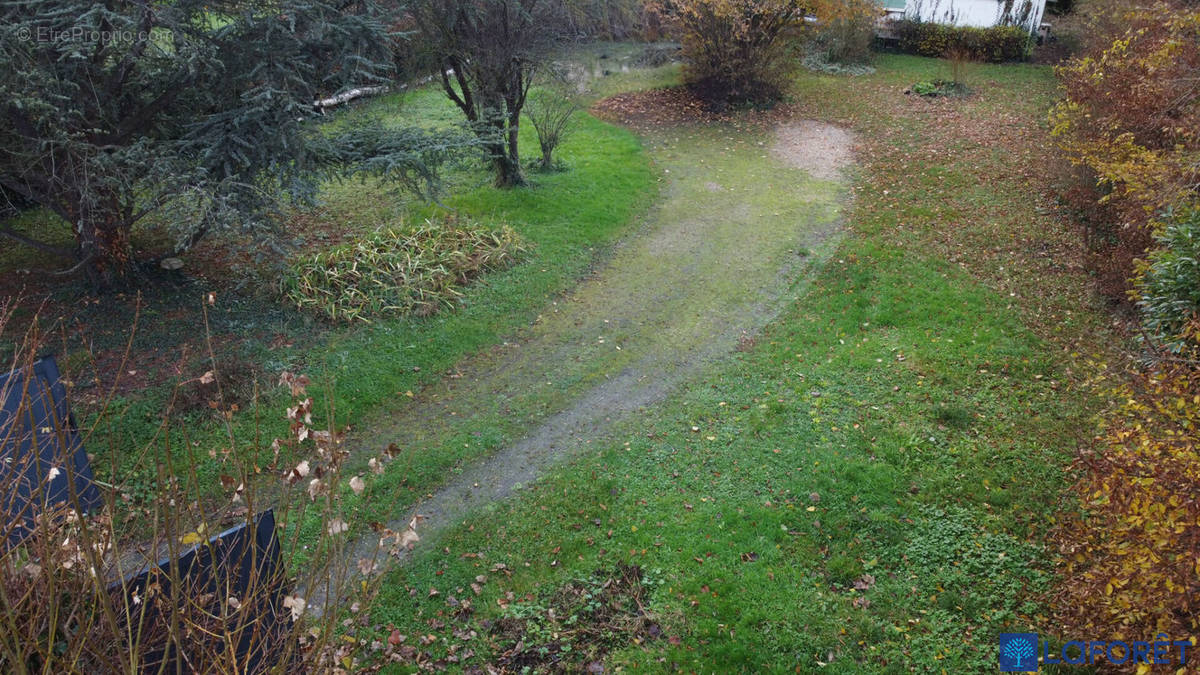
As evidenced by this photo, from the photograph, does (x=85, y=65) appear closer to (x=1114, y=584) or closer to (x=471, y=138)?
(x=471, y=138)

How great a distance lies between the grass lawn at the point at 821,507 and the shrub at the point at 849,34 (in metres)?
13.0

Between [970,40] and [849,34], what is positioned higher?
[849,34]

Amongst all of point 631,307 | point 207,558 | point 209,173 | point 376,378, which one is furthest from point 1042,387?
point 209,173

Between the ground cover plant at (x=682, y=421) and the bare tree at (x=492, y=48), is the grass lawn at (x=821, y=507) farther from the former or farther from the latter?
the bare tree at (x=492, y=48)

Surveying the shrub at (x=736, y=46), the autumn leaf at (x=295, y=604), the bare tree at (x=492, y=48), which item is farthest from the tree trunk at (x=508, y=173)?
the autumn leaf at (x=295, y=604)

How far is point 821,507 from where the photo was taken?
7668 mm

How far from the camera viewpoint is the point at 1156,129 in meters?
11.5

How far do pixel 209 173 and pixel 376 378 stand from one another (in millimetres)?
3177

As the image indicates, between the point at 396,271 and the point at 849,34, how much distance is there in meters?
18.0

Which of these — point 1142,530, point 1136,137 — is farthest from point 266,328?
point 1136,137

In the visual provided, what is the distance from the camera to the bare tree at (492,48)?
13.2 metres

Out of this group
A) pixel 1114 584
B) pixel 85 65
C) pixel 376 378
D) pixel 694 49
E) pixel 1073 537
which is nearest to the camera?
pixel 1114 584

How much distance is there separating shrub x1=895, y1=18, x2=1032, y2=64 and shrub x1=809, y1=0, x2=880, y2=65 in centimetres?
135

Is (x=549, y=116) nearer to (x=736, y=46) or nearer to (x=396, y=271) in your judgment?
(x=736, y=46)
